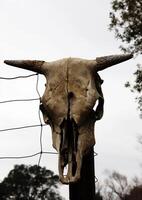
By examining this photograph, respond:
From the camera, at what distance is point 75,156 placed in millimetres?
3068

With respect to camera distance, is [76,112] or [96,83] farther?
[96,83]

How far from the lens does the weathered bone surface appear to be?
3092 mm

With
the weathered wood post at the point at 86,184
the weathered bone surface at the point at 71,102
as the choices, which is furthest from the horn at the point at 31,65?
the weathered wood post at the point at 86,184

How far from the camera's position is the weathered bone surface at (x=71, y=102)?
3.09m

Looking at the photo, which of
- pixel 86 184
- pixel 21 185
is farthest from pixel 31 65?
pixel 21 185

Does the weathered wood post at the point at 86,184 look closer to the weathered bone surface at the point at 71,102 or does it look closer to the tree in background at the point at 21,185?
the weathered bone surface at the point at 71,102

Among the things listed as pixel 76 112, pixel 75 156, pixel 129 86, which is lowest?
pixel 129 86

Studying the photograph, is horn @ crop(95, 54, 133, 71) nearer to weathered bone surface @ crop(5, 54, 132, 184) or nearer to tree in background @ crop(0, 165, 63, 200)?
weathered bone surface @ crop(5, 54, 132, 184)

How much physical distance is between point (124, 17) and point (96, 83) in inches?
321

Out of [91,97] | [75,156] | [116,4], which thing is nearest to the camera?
[75,156]

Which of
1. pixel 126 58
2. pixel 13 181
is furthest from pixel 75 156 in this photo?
pixel 13 181

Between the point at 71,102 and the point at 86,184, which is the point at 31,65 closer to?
the point at 71,102

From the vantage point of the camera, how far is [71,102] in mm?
3229

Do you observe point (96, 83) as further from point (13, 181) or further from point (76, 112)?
point (13, 181)
